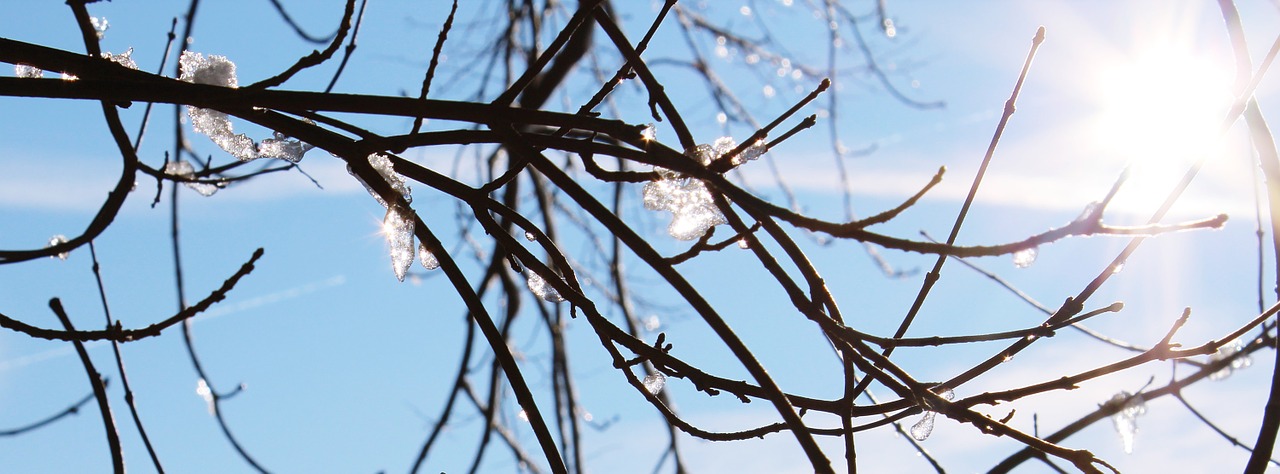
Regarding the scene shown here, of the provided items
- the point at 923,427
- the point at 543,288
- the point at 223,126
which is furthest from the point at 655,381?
the point at 223,126

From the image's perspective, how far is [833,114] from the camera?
427 centimetres

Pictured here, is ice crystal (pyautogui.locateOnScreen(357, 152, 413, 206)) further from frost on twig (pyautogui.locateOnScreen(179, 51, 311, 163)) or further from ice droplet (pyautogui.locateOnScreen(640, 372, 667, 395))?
ice droplet (pyautogui.locateOnScreen(640, 372, 667, 395))

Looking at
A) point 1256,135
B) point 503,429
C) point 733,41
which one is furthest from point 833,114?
point 1256,135

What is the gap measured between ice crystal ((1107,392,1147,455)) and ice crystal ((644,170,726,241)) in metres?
1.07

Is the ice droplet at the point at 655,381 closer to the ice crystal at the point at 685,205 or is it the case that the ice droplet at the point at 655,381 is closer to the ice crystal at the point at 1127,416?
the ice crystal at the point at 685,205

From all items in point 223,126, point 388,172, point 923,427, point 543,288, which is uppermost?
point 223,126

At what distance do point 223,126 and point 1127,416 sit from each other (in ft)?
6.37

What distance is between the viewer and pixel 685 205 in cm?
143

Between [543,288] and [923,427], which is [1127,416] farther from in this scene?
[543,288]

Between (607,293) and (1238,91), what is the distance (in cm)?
363

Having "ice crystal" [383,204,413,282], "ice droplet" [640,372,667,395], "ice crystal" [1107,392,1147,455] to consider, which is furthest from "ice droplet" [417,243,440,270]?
"ice crystal" [1107,392,1147,455]

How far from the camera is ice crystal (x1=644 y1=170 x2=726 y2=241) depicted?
1391mm

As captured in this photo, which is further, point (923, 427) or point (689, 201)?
point (923, 427)

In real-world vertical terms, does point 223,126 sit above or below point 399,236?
above
